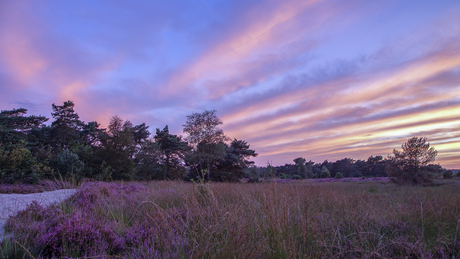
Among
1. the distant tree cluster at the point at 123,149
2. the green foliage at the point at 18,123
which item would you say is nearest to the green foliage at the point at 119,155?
the distant tree cluster at the point at 123,149

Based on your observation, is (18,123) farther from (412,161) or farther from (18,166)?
(412,161)

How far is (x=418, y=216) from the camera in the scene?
182 inches

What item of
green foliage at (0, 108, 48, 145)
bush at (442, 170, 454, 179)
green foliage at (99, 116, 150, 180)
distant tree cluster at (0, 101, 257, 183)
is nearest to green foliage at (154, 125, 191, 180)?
distant tree cluster at (0, 101, 257, 183)

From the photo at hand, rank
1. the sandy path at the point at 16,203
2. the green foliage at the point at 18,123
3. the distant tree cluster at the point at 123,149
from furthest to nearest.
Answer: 1. the green foliage at the point at 18,123
2. the distant tree cluster at the point at 123,149
3. the sandy path at the point at 16,203

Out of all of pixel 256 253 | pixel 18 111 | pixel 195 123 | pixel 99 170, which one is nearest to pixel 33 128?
pixel 18 111

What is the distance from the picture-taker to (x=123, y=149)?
21297mm

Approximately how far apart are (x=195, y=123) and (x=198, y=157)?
4320 mm

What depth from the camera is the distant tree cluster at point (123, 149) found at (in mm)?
19219

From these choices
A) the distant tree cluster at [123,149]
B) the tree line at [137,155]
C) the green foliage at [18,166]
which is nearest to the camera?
the green foliage at [18,166]

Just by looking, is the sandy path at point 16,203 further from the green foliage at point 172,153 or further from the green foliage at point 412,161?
the green foliage at point 172,153

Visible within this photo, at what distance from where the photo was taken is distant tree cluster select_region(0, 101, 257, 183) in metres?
19.2

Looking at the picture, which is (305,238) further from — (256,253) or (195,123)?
(195,123)

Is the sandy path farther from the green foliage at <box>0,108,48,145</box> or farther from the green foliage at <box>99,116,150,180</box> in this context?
the green foliage at <box>0,108,48,145</box>

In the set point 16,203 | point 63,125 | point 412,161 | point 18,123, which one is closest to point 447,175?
point 412,161
